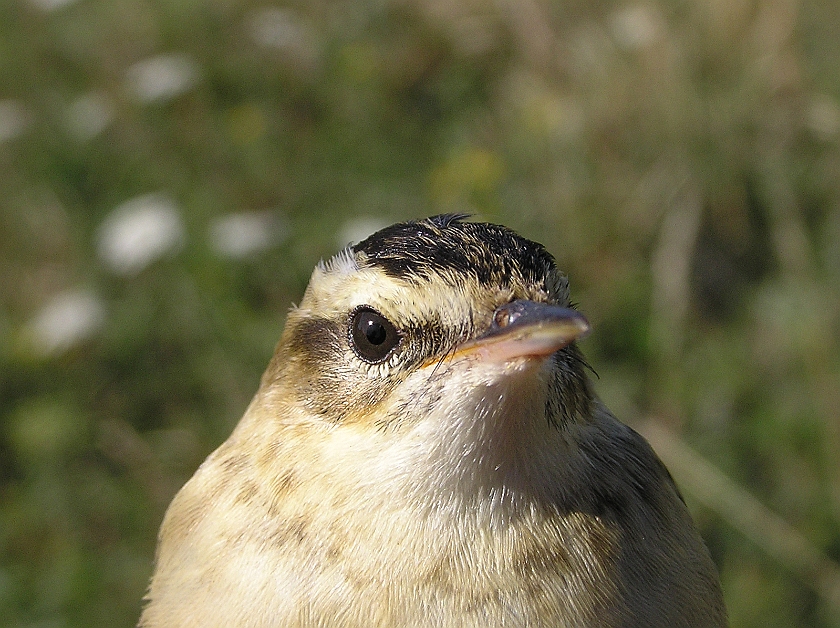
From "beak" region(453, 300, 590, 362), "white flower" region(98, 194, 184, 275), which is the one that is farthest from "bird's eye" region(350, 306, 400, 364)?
"white flower" region(98, 194, 184, 275)

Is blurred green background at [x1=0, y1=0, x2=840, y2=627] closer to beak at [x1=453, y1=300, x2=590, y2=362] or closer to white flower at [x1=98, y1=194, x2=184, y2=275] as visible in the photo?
white flower at [x1=98, y1=194, x2=184, y2=275]

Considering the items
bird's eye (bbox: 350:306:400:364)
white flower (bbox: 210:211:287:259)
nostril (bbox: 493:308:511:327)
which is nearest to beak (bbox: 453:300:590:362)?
nostril (bbox: 493:308:511:327)

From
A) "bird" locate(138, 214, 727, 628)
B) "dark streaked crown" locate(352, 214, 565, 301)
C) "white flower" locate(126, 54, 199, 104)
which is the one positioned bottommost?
"bird" locate(138, 214, 727, 628)

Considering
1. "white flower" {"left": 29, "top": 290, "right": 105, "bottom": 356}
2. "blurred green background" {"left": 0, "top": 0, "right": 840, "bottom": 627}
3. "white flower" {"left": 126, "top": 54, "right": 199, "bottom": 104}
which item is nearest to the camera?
"blurred green background" {"left": 0, "top": 0, "right": 840, "bottom": 627}

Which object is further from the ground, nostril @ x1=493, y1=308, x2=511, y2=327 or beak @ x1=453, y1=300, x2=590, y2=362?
nostril @ x1=493, y1=308, x2=511, y2=327

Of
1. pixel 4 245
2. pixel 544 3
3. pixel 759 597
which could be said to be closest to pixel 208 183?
pixel 4 245

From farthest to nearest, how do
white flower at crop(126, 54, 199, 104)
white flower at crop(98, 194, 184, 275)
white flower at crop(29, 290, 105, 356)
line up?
1. white flower at crop(126, 54, 199, 104)
2. white flower at crop(98, 194, 184, 275)
3. white flower at crop(29, 290, 105, 356)

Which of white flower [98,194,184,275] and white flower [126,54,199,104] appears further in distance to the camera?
white flower [126,54,199,104]

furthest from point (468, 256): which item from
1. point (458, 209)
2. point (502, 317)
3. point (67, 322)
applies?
point (67, 322)

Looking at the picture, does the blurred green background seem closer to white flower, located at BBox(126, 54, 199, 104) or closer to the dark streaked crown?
white flower, located at BBox(126, 54, 199, 104)
